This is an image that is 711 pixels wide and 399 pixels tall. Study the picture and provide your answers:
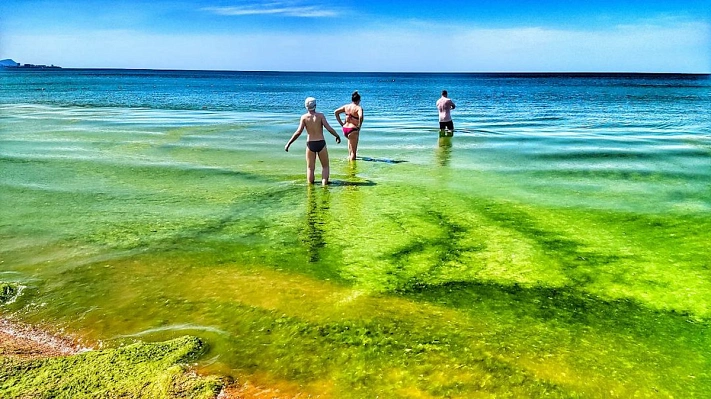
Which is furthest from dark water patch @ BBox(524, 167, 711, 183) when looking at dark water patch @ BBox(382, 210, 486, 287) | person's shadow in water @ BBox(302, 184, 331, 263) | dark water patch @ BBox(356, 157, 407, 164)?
person's shadow in water @ BBox(302, 184, 331, 263)

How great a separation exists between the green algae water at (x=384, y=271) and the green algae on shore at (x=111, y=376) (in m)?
0.28

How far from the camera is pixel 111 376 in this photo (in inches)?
161

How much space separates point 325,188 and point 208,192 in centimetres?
238

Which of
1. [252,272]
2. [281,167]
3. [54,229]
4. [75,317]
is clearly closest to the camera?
[75,317]

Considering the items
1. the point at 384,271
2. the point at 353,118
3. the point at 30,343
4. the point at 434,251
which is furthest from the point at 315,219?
the point at 353,118

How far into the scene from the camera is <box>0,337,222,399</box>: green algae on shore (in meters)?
3.87

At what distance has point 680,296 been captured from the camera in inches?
230

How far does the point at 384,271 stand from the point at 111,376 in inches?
132

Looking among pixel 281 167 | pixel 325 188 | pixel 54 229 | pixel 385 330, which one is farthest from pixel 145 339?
pixel 281 167

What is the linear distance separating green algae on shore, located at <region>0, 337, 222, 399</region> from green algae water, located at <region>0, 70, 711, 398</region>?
28 centimetres

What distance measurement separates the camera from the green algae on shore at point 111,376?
3.87m

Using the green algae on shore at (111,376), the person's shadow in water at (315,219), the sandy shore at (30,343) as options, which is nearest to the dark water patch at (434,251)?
the person's shadow in water at (315,219)

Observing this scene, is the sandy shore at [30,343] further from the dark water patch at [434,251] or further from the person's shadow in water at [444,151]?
the person's shadow in water at [444,151]

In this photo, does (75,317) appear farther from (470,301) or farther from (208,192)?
(208,192)
